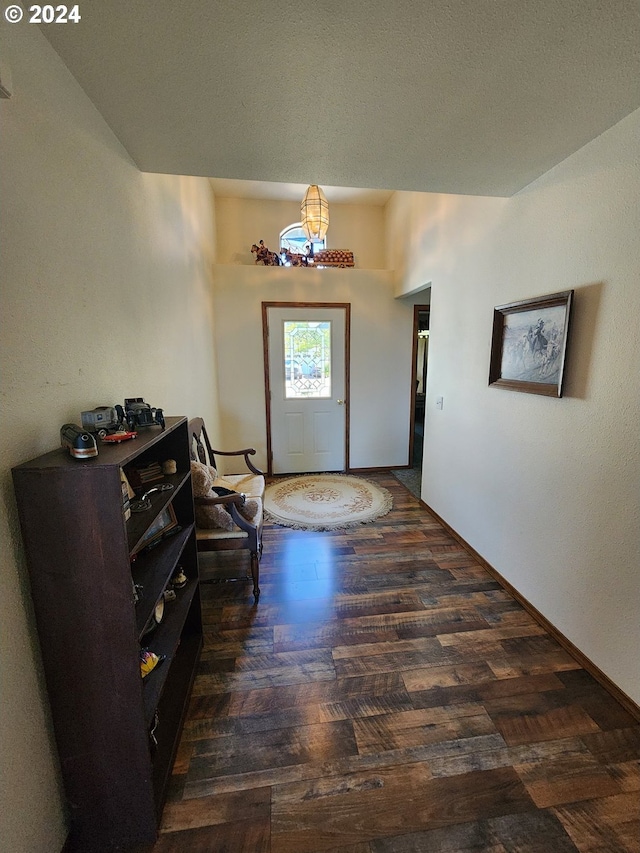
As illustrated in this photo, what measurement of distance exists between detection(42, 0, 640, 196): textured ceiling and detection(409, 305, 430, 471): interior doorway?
2.63 metres

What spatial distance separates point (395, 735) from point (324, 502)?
224 centimetres

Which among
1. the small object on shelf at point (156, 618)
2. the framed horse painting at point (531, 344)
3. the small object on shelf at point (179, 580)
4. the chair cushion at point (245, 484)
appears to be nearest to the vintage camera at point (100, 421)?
the small object on shelf at point (156, 618)

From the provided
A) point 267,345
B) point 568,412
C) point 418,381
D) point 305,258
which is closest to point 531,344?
point 568,412

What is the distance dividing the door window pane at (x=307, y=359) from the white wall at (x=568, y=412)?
1.70 m

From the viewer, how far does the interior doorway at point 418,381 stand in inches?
169

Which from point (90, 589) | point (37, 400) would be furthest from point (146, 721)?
point (37, 400)

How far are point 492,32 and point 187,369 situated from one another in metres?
2.33

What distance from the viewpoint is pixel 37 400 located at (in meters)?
0.96

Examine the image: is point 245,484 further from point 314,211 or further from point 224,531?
point 314,211

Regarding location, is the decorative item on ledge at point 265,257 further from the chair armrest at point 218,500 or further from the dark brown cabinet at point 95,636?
the dark brown cabinet at point 95,636

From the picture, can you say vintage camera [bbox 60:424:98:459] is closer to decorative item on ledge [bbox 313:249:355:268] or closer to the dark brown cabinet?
the dark brown cabinet

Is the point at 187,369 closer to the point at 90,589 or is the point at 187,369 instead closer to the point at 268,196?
the point at 90,589

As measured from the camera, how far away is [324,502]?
3525 mm

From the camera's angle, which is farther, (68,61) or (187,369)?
(187,369)
